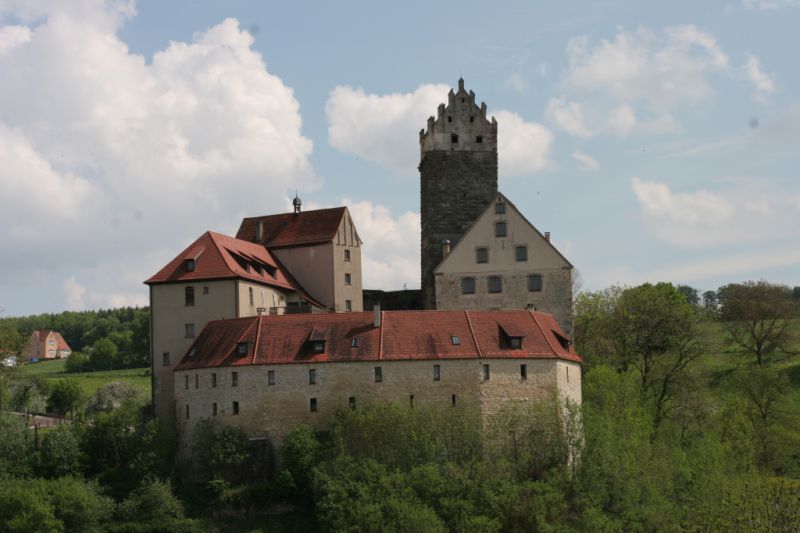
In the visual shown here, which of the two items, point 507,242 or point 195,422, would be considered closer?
point 195,422

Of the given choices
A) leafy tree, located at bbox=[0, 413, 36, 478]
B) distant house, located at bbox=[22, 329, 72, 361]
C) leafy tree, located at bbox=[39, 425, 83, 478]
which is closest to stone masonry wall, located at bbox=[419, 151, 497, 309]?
leafy tree, located at bbox=[39, 425, 83, 478]

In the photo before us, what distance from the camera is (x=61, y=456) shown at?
6172 centimetres

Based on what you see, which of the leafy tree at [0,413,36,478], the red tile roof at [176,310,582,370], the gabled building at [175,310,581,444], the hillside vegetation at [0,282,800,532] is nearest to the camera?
the hillside vegetation at [0,282,800,532]

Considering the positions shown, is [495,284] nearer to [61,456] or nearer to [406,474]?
[406,474]

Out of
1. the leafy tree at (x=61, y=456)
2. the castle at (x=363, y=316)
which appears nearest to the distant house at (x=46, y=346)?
the castle at (x=363, y=316)

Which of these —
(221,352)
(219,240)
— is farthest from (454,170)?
(221,352)

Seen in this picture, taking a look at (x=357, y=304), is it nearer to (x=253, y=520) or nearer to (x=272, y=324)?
(x=272, y=324)

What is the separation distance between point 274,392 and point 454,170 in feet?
74.5

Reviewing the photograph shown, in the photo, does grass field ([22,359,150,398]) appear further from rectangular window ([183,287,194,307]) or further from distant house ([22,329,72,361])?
rectangular window ([183,287,194,307])

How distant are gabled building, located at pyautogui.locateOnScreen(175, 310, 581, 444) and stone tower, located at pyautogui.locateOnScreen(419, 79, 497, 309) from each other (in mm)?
13143

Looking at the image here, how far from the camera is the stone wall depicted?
58312 millimetres

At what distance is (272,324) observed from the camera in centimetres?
6106

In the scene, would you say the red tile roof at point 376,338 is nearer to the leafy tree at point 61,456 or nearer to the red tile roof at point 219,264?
the red tile roof at point 219,264

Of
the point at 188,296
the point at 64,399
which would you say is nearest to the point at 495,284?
the point at 188,296
